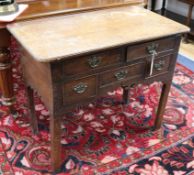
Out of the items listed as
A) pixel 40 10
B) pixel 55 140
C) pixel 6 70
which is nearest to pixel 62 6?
pixel 40 10

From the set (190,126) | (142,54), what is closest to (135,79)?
(142,54)

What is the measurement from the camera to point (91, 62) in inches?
51.4

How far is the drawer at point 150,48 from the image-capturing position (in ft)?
4.61

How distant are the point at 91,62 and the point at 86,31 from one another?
18 cm

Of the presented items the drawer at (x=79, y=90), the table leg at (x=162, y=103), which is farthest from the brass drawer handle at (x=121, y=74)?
the table leg at (x=162, y=103)

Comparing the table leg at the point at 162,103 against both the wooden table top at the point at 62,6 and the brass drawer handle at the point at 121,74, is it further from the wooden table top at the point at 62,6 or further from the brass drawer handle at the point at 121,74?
the wooden table top at the point at 62,6

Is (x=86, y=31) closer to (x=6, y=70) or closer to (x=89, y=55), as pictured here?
(x=89, y=55)

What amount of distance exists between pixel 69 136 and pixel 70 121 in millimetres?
152

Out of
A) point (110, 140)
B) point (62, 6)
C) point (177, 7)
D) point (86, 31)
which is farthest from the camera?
point (177, 7)

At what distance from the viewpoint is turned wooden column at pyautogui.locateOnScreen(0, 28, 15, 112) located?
1.56 metres

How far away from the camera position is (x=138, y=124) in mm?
1948

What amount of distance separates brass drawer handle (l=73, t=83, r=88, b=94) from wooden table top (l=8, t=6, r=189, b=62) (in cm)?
19

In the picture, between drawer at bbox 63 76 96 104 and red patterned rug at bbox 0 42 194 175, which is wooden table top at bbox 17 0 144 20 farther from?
red patterned rug at bbox 0 42 194 175

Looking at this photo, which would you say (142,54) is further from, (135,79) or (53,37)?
(53,37)
